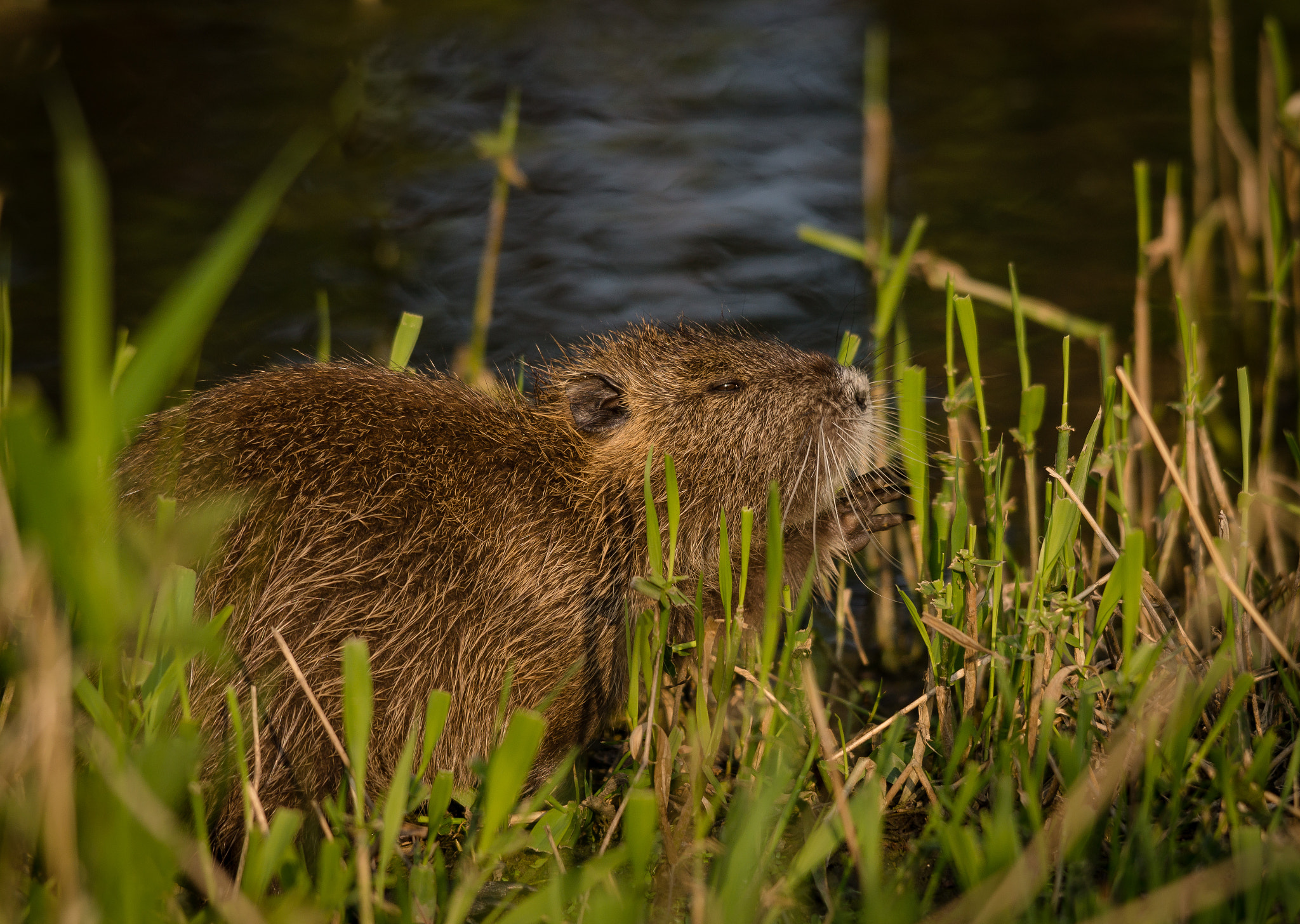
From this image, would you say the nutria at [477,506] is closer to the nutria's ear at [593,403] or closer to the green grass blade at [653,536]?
the nutria's ear at [593,403]

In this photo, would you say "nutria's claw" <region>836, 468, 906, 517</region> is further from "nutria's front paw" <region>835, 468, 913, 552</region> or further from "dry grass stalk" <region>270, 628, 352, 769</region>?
"dry grass stalk" <region>270, 628, 352, 769</region>

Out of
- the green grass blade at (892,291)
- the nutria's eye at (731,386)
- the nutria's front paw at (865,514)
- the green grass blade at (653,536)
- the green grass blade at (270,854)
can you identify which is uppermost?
the green grass blade at (892,291)

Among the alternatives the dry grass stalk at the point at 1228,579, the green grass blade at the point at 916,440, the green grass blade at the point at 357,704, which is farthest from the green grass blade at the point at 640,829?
the green grass blade at the point at 916,440

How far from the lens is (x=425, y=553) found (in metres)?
2.65

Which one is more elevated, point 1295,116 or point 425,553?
point 1295,116

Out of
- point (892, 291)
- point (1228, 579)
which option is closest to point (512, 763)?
point (1228, 579)

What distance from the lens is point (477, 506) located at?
2781 millimetres

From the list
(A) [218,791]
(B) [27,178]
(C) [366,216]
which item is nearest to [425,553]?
(A) [218,791]

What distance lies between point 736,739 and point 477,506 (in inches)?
31.9

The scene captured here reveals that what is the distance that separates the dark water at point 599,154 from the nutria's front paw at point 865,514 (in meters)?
1.75

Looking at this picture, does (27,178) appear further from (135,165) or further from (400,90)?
(400,90)

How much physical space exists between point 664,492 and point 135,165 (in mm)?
5317

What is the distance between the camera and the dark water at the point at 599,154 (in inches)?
229

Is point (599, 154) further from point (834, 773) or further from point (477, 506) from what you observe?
point (834, 773)
